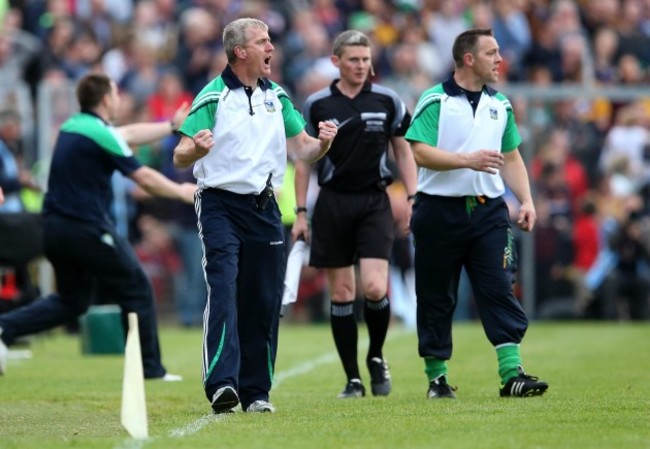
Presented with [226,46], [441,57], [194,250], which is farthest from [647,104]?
[226,46]

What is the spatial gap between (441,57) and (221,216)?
44.9 ft

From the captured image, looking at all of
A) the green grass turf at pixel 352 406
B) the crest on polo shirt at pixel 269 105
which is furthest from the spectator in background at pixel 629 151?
the crest on polo shirt at pixel 269 105

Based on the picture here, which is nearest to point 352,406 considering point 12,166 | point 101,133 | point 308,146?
point 308,146

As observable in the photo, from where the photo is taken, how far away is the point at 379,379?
11.1 m

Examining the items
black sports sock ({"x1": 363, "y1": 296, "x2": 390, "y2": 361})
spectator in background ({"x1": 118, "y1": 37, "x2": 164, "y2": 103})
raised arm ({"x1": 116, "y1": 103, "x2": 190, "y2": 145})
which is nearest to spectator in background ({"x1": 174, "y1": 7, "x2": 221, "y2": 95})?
spectator in background ({"x1": 118, "y1": 37, "x2": 164, "y2": 103})

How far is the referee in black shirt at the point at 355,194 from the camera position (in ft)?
36.6

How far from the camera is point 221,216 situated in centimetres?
946

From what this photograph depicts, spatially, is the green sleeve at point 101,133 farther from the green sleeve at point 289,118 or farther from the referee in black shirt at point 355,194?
the green sleeve at point 289,118

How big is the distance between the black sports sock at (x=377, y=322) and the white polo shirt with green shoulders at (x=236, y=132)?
79.6 inches

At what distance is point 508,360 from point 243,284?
1969 millimetres

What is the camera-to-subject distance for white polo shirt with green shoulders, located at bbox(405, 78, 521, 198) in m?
10.3

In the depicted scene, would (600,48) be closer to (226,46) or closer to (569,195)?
(569,195)

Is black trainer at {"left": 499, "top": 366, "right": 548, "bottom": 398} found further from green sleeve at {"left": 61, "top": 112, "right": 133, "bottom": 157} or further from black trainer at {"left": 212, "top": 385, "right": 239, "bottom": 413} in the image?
green sleeve at {"left": 61, "top": 112, "right": 133, "bottom": 157}

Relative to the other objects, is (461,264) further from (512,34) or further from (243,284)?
(512,34)
